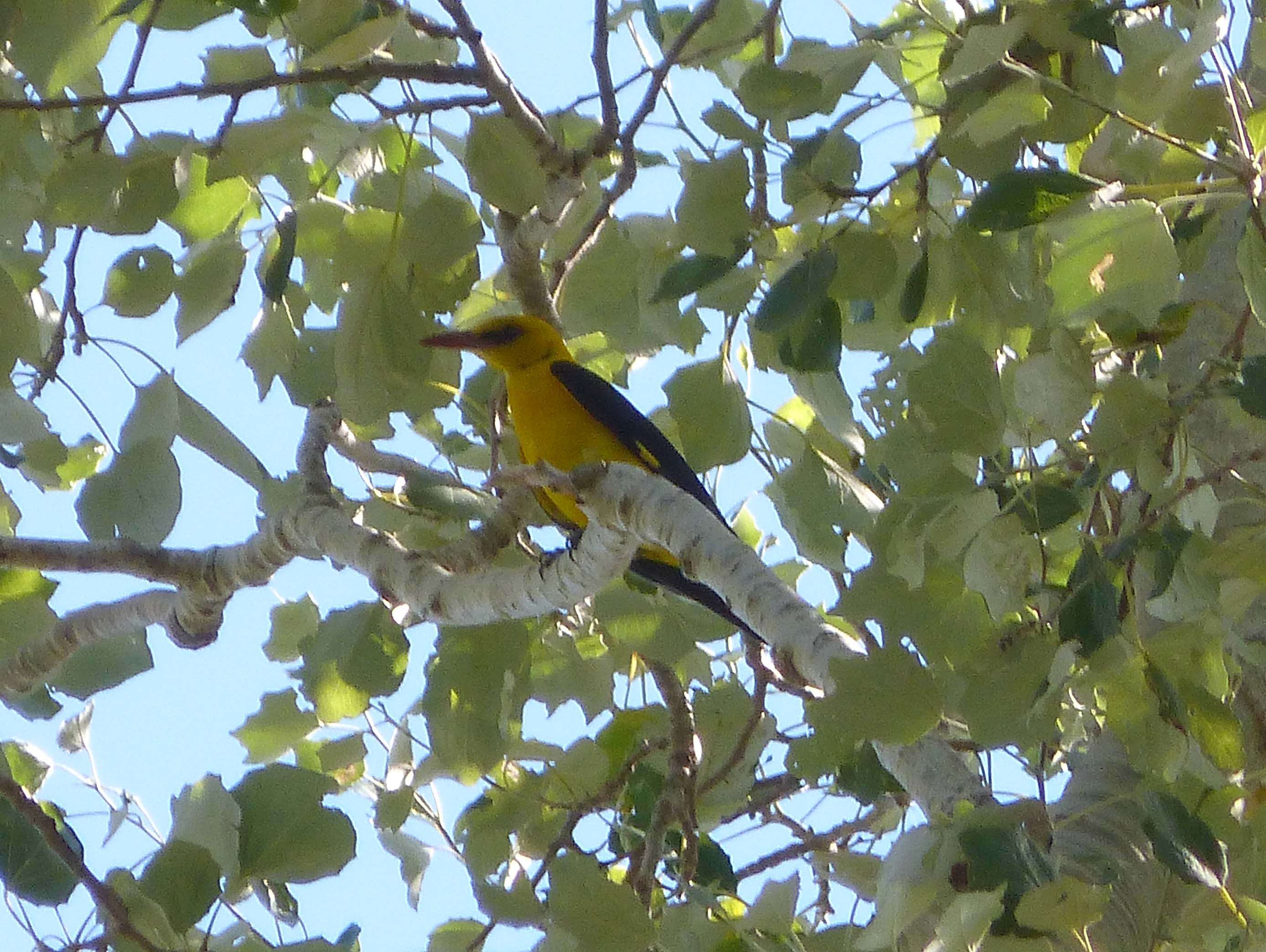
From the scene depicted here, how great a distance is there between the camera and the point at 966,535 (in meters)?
1.52

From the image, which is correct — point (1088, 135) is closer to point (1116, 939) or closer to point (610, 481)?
point (610, 481)

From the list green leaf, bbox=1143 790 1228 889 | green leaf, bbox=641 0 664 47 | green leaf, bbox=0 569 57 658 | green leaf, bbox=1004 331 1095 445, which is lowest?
green leaf, bbox=1143 790 1228 889

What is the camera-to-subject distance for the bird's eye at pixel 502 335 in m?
3.43

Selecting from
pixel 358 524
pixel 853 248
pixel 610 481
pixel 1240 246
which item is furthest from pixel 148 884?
pixel 1240 246

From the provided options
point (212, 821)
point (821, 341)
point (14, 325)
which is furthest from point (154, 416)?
point (821, 341)

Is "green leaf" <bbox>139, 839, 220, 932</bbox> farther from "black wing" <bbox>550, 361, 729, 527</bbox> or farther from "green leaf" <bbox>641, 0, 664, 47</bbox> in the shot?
"black wing" <bbox>550, 361, 729, 527</bbox>

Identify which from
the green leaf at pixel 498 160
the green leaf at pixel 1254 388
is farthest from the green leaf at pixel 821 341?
the green leaf at pixel 1254 388

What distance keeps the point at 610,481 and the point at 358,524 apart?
2.10 ft

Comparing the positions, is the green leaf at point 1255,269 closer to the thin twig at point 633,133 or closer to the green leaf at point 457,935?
the thin twig at point 633,133

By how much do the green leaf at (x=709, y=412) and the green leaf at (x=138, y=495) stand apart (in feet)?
2.42

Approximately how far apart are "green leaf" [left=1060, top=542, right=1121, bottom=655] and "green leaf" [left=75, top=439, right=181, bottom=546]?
46.3 inches

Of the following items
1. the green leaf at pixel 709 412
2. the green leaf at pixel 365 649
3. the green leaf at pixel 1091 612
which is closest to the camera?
the green leaf at pixel 1091 612

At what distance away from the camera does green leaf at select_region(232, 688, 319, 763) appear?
8.19ft

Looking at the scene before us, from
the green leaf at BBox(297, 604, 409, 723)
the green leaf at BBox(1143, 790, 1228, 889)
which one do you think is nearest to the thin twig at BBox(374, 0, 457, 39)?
the green leaf at BBox(297, 604, 409, 723)
